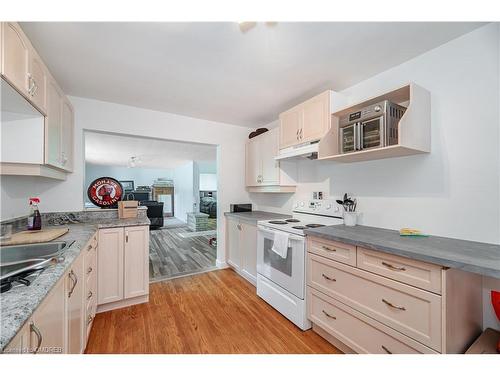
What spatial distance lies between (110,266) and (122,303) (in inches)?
18.1

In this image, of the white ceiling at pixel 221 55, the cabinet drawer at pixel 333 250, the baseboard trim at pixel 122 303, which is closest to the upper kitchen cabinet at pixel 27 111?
the white ceiling at pixel 221 55

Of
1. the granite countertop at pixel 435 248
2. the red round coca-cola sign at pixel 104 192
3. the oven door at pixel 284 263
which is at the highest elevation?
the red round coca-cola sign at pixel 104 192

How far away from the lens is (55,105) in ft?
5.89

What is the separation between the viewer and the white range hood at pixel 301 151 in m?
2.09

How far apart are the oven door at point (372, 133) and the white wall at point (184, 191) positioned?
6.39 meters

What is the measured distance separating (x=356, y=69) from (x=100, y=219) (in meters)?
3.14

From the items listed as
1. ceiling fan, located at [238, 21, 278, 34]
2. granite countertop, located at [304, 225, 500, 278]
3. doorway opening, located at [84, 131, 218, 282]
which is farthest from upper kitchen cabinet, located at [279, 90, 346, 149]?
doorway opening, located at [84, 131, 218, 282]

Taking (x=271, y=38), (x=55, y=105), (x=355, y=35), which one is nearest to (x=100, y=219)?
(x=55, y=105)

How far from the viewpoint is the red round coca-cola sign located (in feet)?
8.37

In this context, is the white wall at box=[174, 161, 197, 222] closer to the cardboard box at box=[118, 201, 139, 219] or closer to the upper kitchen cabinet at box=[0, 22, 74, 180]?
the cardboard box at box=[118, 201, 139, 219]

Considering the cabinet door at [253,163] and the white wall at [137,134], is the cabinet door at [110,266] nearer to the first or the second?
the white wall at [137,134]

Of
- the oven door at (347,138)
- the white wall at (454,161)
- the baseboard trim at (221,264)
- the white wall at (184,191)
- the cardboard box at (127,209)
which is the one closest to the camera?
the white wall at (454,161)

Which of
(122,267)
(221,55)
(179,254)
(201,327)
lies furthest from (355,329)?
(179,254)
